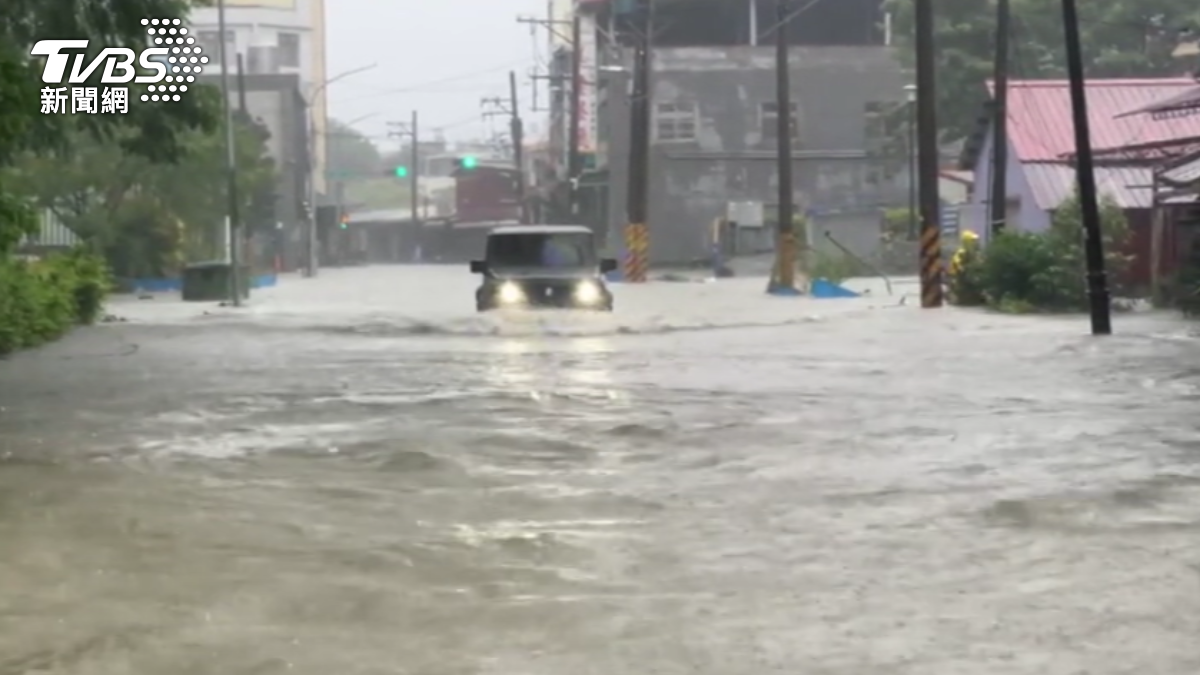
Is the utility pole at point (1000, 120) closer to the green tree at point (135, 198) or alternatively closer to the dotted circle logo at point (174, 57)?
the dotted circle logo at point (174, 57)

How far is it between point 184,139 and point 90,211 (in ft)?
15.7

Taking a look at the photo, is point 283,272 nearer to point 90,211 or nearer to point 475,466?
point 90,211

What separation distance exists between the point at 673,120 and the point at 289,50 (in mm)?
44928

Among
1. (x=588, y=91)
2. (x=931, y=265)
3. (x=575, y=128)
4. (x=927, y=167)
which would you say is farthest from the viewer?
(x=588, y=91)

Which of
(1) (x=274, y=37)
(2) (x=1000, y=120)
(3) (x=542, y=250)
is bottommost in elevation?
(3) (x=542, y=250)

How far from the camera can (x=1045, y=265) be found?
105ft

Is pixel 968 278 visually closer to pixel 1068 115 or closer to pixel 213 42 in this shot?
pixel 1068 115

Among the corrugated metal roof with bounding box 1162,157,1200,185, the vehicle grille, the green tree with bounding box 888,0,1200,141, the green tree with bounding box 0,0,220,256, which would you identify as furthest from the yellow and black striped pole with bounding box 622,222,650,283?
the green tree with bounding box 0,0,220,256

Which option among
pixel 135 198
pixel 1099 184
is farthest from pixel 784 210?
pixel 135 198

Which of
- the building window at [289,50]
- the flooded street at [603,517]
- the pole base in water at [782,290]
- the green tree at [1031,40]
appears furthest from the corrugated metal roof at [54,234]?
the building window at [289,50]

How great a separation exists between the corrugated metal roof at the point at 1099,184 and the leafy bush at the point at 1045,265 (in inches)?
105

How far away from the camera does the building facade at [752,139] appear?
6444cm

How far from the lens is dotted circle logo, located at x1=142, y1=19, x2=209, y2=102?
84.0 feet

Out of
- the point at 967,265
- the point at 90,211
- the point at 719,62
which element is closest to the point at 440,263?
the point at 719,62
